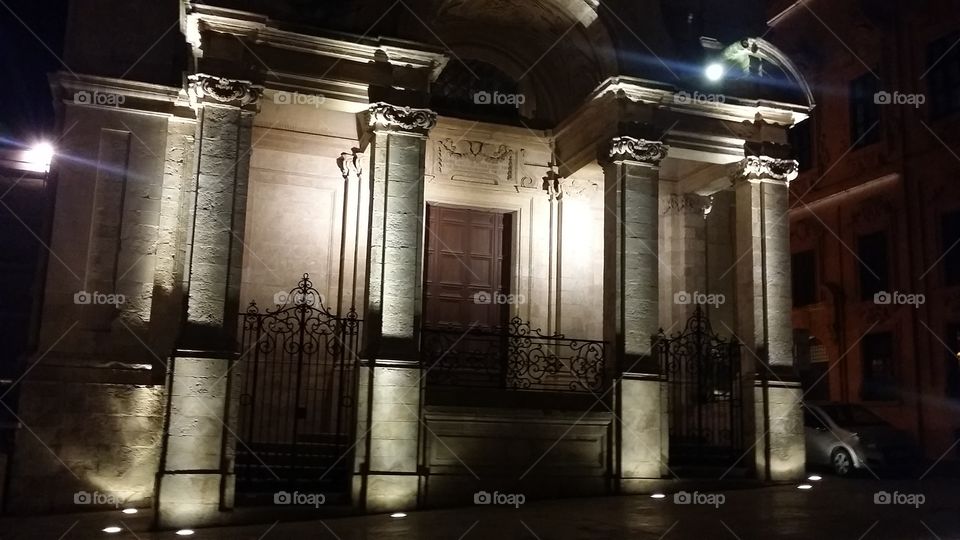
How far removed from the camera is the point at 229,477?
10195 mm

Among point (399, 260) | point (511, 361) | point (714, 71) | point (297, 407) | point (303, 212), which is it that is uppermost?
point (714, 71)

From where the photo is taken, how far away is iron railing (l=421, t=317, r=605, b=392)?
1276cm

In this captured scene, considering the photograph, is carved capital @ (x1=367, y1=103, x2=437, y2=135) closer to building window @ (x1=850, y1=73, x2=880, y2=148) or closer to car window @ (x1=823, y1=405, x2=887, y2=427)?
car window @ (x1=823, y1=405, x2=887, y2=427)

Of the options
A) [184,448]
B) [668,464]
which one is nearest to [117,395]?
[184,448]

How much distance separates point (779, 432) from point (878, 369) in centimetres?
1126

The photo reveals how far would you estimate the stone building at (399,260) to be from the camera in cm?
1087

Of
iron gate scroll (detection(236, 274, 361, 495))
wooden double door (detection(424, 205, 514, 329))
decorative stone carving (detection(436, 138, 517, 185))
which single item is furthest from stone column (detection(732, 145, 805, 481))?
iron gate scroll (detection(236, 274, 361, 495))

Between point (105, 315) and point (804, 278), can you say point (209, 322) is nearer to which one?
point (105, 315)

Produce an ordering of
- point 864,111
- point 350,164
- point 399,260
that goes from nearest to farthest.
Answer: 1. point 399,260
2. point 350,164
3. point 864,111

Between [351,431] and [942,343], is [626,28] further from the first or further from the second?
[942,343]

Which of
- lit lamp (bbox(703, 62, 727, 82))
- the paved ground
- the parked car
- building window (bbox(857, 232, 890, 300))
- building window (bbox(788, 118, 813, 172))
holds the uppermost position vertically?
building window (bbox(788, 118, 813, 172))

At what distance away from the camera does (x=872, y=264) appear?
902 inches

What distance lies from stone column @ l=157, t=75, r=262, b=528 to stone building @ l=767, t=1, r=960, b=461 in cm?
1745

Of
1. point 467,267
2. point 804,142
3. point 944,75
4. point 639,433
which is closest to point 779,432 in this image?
point 639,433
